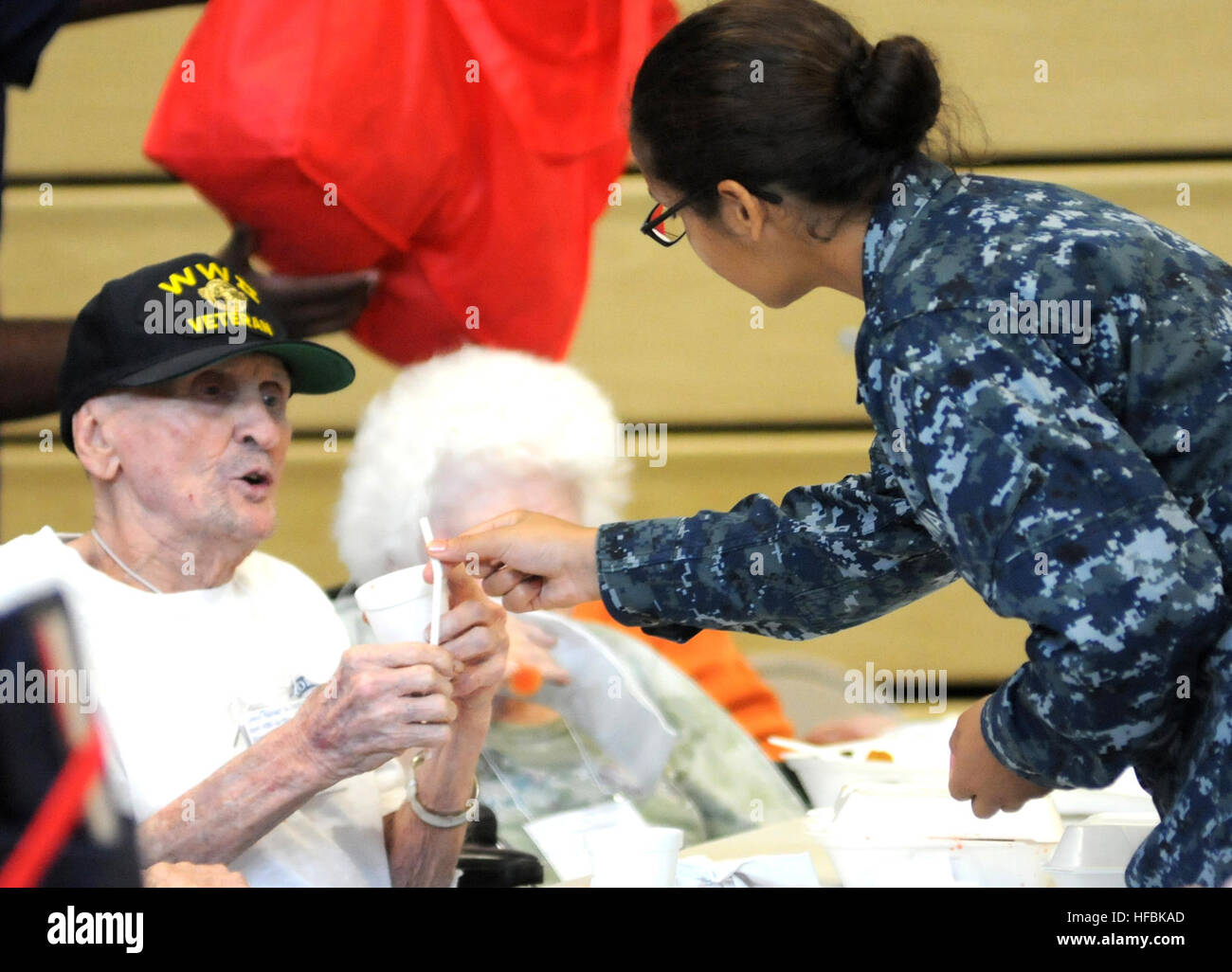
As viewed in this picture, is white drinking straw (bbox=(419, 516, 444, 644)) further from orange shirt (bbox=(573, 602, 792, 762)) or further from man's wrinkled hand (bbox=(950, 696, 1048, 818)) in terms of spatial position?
orange shirt (bbox=(573, 602, 792, 762))

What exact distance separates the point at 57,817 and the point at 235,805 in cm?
96

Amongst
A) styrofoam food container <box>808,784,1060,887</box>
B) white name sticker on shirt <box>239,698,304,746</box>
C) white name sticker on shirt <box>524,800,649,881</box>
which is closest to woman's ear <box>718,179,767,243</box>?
styrofoam food container <box>808,784,1060,887</box>

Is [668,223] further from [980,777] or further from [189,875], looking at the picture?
[189,875]

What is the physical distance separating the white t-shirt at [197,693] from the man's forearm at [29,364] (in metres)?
0.88

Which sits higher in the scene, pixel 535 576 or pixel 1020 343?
pixel 1020 343

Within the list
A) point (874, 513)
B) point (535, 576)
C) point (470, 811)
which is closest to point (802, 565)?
point (874, 513)

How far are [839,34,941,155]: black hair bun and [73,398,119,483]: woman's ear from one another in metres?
1.02

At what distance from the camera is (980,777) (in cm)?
118

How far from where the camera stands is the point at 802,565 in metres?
1.30

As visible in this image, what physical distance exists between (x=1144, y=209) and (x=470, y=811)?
6.68 ft

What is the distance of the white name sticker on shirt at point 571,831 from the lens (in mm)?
2096

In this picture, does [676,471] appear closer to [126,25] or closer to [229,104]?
[229,104]

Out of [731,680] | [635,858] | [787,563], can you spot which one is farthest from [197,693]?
[731,680]
